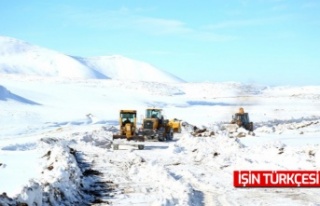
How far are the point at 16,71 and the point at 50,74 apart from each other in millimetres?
12317

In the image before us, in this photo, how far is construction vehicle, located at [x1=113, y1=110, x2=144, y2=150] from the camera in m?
23.6

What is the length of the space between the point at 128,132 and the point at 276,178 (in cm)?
1325

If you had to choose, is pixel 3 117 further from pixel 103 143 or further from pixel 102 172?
pixel 102 172

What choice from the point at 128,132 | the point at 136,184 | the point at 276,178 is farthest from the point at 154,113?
the point at 136,184

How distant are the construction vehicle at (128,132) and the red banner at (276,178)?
9.19 m

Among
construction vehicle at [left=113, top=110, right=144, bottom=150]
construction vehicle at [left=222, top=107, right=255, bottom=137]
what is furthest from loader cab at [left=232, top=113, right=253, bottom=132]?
construction vehicle at [left=113, top=110, right=144, bottom=150]

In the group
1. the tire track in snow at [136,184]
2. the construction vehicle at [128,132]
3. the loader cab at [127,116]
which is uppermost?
the loader cab at [127,116]

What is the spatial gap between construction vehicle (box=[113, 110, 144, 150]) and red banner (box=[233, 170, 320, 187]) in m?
9.19

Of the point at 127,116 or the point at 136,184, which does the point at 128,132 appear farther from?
the point at 136,184

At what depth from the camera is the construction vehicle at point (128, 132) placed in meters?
23.6

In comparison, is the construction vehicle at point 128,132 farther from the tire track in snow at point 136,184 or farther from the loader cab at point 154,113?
the tire track in snow at point 136,184

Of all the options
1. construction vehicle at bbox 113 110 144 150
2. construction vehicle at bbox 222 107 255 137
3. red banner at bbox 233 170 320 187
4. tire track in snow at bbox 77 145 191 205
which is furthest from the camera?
construction vehicle at bbox 222 107 255 137

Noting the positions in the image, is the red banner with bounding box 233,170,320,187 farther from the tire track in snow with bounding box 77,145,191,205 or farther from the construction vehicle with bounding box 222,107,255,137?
the construction vehicle with bounding box 222,107,255,137

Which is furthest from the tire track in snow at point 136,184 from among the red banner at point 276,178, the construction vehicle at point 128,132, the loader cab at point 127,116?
the loader cab at point 127,116
